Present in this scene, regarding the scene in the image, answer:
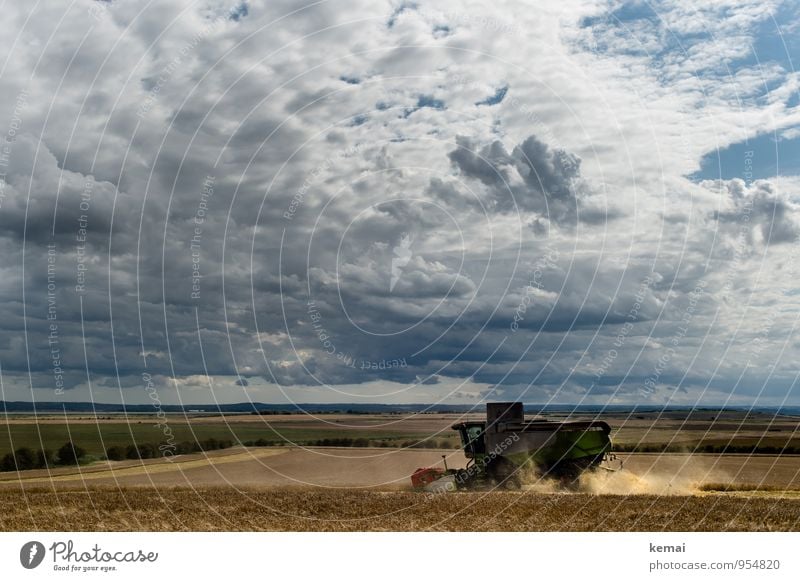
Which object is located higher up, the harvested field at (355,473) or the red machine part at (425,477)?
the red machine part at (425,477)

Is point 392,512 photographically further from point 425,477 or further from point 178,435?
point 178,435

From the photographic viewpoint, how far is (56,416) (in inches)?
7579

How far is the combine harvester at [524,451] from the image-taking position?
139ft

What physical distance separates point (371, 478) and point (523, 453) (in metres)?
24.5

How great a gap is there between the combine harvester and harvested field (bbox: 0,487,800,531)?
270 centimetres

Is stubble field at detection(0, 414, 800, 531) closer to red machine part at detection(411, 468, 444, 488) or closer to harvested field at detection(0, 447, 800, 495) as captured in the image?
harvested field at detection(0, 447, 800, 495)

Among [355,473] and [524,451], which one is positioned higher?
[524,451]

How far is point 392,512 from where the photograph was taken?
3344 cm

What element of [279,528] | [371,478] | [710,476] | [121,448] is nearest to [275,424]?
[121,448]

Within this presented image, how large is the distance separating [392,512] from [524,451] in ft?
38.8

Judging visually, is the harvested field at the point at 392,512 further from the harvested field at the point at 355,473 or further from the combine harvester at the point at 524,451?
the harvested field at the point at 355,473
